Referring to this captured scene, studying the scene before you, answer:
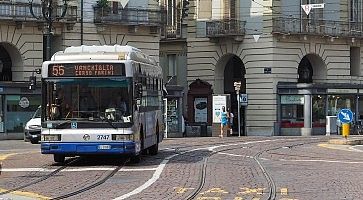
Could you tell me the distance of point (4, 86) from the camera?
43531 mm

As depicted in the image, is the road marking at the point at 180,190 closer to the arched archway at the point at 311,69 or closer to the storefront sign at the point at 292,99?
the storefront sign at the point at 292,99

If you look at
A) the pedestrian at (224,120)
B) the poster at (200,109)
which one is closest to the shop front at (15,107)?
the pedestrian at (224,120)

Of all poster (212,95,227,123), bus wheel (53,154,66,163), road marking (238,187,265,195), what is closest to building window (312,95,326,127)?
poster (212,95,227,123)

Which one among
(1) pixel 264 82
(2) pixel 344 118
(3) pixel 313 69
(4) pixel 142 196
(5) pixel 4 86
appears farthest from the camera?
(3) pixel 313 69

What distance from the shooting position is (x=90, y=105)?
21875 millimetres

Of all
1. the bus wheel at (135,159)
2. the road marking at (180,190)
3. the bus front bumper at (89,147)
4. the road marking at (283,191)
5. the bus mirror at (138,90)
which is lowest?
the road marking at (283,191)

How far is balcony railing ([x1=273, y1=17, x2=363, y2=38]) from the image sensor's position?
179 ft

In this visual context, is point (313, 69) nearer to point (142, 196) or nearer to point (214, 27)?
point (214, 27)

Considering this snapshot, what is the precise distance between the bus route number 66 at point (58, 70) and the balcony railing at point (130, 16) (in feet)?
88.5

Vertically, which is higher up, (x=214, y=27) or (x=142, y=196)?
(x=214, y=27)

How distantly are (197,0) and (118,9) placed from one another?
10501mm

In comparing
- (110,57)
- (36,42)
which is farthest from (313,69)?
(110,57)

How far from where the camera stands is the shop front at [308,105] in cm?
5403

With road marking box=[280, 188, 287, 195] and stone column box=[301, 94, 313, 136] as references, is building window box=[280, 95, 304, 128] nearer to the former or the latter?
stone column box=[301, 94, 313, 136]
